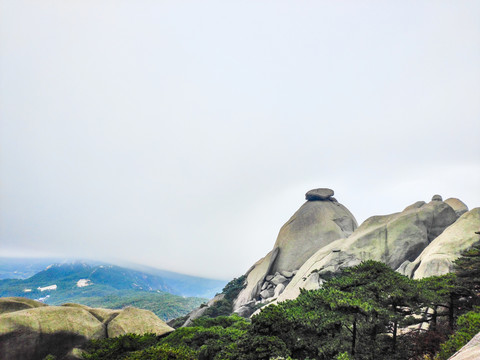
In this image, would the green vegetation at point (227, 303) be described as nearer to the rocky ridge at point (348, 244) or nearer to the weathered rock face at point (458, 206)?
the rocky ridge at point (348, 244)

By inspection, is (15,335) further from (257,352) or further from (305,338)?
(305,338)

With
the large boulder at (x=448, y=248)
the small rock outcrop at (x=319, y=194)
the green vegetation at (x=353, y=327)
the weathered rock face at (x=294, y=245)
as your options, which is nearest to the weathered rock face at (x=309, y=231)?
the weathered rock face at (x=294, y=245)

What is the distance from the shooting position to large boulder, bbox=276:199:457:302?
34.1 meters

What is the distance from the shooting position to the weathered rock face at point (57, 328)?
1670 cm

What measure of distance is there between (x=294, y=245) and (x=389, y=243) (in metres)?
18.4

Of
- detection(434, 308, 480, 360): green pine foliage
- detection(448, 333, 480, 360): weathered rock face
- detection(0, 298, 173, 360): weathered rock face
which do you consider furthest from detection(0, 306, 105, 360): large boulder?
detection(448, 333, 480, 360): weathered rock face

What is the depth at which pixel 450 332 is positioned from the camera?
537 inches

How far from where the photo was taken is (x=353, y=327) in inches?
497

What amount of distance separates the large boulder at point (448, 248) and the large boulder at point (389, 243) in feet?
15.5

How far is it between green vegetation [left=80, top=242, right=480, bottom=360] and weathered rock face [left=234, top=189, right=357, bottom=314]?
29261 millimetres

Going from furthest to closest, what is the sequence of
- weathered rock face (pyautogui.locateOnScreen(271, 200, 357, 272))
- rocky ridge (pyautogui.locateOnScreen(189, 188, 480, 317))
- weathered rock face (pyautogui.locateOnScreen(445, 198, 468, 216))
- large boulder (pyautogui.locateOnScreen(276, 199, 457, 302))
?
weathered rock face (pyautogui.locateOnScreen(271, 200, 357, 272)) < weathered rock face (pyautogui.locateOnScreen(445, 198, 468, 216)) < large boulder (pyautogui.locateOnScreen(276, 199, 457, 302)) < rocky ridge (pyautogui.locateOnScreen(189, 188, 480, 317))

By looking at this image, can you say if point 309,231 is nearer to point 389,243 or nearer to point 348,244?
point 348,244

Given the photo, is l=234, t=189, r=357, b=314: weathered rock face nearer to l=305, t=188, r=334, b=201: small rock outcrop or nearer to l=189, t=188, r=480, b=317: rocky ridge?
l=189, t=188, r=480, b=317: rocky ridge

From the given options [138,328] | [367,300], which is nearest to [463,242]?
[367,300]
